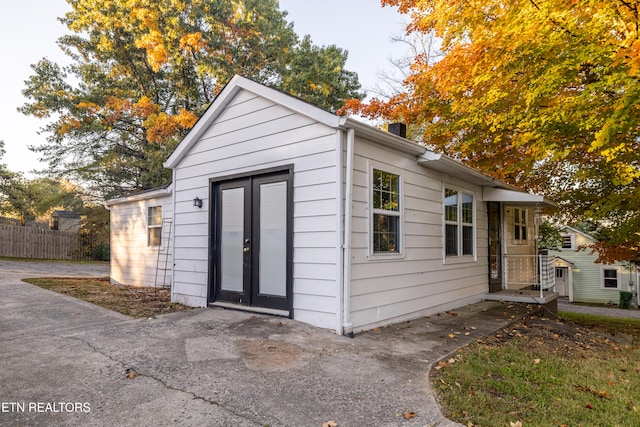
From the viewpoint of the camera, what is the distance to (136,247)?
37.7 ft

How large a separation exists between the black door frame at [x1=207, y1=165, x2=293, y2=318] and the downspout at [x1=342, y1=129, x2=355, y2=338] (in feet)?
3.03

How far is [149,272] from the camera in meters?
11.0

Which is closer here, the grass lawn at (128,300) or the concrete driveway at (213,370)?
the concrete driveway at (213,370)

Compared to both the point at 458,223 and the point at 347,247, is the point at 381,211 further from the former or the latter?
the point at 458,223

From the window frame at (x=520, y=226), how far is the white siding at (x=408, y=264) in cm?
303

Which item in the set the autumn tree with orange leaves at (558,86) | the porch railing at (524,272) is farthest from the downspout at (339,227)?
the porch railing at (524,272)

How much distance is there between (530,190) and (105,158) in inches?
741

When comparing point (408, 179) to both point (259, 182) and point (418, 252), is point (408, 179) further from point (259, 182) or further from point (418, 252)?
point (259, 182)

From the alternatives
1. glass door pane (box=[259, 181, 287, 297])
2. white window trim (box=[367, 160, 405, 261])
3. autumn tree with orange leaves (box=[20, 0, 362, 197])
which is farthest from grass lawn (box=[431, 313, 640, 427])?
autumn tree with orange leaves (box=[20, 0, 362, 197])

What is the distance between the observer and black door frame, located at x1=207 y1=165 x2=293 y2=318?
18.6 ft

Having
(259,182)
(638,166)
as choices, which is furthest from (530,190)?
(259,182)

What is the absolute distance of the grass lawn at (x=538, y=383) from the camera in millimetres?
3027

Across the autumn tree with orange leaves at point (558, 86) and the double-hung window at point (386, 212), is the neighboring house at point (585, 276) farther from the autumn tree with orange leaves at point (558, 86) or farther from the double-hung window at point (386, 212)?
the double-hung window at point (386, 212)

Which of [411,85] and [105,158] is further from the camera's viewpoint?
[105,158]
